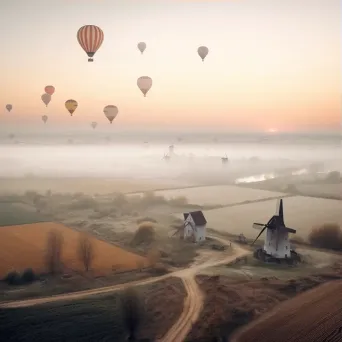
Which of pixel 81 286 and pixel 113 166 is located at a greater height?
pixel 113 166

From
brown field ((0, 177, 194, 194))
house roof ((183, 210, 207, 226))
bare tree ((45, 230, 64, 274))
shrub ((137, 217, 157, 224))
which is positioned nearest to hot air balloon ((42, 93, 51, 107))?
shrub ((137, 217, 157, 224))

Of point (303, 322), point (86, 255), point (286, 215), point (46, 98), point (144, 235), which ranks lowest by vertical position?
point (303, 322)

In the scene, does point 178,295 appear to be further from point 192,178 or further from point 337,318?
point 192,178

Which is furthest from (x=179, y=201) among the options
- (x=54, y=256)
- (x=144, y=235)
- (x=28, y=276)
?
(x=28, y=276)

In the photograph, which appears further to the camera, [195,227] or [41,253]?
[195,227]

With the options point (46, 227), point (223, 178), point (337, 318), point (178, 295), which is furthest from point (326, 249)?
point (223, 178)

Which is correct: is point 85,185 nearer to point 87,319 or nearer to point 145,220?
point 145,220
